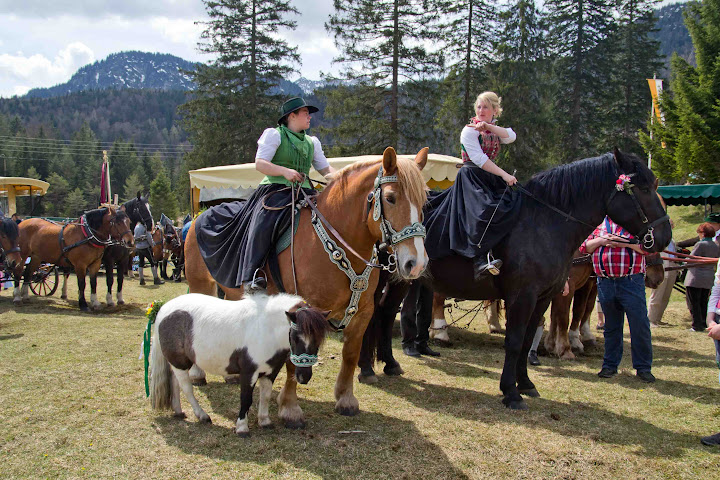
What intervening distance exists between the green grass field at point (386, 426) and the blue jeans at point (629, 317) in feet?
0.88

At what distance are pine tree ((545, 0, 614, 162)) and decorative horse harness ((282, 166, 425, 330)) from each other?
1206 inches

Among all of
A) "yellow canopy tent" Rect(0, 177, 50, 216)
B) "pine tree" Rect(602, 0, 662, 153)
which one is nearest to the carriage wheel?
"yellow canopy tent" Rect(0, 177, 50, 216)

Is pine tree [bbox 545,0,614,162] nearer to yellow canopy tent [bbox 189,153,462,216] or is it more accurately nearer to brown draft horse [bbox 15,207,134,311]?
yellow canopy tent [bbox 189,153,462,216]

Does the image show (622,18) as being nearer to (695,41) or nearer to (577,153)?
(577,153)

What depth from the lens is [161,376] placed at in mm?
4191

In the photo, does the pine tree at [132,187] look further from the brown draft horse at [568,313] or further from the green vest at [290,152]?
the green vest at [290,152]

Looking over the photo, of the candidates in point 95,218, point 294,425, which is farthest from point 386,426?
point 95,218

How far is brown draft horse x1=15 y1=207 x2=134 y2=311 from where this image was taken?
34.5 feet

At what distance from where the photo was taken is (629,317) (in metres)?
5.63

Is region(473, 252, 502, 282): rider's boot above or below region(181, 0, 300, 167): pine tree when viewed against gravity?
below

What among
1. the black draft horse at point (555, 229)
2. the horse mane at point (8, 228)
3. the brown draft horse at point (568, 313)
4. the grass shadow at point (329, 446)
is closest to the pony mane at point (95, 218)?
the horse mane at point (8, 228)

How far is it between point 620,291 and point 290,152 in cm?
413

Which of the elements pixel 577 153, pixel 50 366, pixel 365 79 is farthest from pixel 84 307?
pixel 577 153

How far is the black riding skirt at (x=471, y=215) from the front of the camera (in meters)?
4.74
